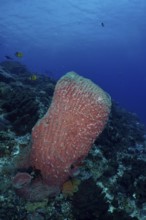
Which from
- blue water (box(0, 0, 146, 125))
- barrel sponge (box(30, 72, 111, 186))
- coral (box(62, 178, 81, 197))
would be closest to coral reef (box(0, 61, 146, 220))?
coral (box(62, 178, 81, 197))

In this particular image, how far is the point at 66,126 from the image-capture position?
14.5 feet

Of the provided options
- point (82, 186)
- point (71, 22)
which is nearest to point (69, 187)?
point (82, 186)

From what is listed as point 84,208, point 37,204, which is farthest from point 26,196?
point 84,208

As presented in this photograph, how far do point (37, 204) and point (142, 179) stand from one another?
2.30 metres

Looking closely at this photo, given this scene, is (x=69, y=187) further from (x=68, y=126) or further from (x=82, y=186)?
(x=68, y=126)

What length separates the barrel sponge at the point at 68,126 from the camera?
432 centimetres

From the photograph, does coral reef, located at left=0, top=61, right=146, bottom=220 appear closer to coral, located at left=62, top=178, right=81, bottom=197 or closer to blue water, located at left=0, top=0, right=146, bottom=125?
coral, located at left=62, top=178, right=81, bottom=197

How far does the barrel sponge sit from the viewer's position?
4.32 metres

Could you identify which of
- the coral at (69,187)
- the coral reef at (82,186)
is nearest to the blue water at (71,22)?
the coral reef at (82,186)

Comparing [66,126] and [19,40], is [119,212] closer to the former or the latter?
[66,126]

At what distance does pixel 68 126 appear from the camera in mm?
4414

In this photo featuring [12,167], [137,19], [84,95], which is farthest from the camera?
[137,19]

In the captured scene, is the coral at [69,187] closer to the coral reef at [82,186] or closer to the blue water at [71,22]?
the coral reef at [82,186]

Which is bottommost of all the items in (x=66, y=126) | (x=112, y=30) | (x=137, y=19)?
(x=112, y=30)
